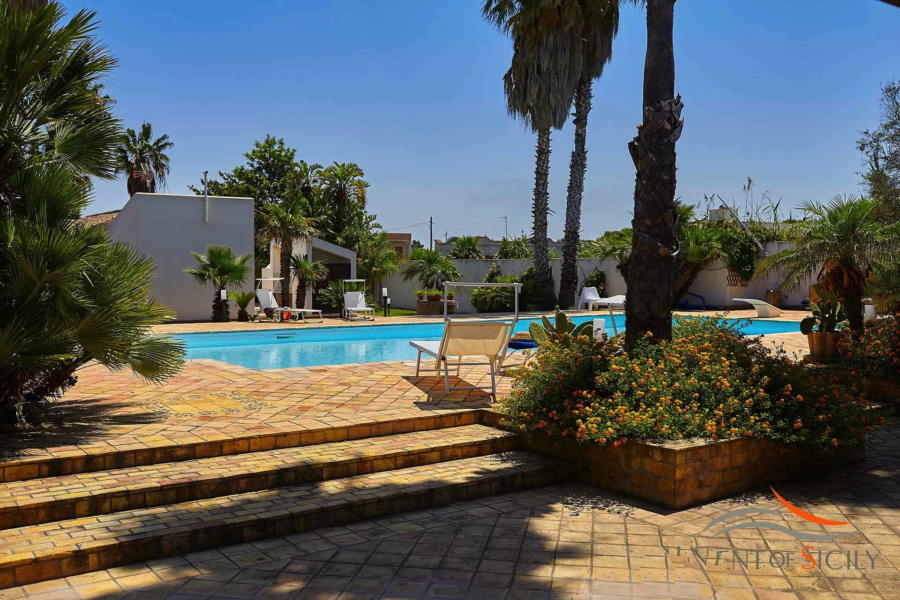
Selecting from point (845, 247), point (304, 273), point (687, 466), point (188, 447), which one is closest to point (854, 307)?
point (845, 247)

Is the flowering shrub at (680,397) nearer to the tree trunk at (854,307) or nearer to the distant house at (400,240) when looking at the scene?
the tree trunk at (854,307)

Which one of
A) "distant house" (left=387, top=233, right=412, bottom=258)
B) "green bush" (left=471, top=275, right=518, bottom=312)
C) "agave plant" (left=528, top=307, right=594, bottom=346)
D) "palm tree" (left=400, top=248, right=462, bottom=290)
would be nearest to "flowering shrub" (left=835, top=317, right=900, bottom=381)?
"agave plant" (left=528, top=307, right=594, bottom=346)

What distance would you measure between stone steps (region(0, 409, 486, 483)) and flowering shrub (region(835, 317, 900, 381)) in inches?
185

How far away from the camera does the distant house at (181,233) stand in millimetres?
17359

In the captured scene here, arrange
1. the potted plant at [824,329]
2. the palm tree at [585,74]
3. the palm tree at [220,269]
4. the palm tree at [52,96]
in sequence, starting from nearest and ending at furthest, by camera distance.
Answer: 1. the palm tree at [52,96]
2. the potted plant at [824,329]
3. the palm tree at [220,269]
4. the palm tree at [585,74]

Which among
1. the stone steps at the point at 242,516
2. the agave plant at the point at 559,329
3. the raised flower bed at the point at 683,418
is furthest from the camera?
the agave plant at the point at 559,329

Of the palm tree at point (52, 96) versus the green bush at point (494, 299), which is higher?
the palm tree at point (52, 96)

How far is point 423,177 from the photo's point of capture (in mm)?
33688

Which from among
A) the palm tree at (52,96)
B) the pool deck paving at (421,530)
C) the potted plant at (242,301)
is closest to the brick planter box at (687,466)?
the pool deck paving at (421,530)

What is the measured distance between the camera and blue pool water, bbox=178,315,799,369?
448 inches

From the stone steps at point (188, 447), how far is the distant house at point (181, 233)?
13.8 meters

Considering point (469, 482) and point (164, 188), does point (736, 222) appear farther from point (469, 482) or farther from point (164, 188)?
point (164, 188)

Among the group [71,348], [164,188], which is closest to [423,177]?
[164,188]

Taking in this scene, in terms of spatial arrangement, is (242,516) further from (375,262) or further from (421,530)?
(375,262)
